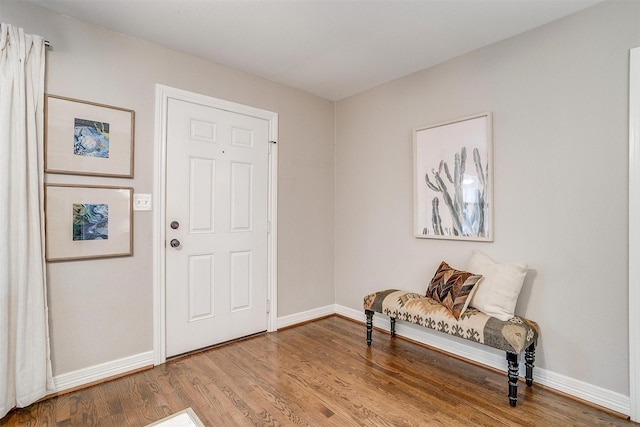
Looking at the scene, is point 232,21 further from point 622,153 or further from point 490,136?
point 622,153

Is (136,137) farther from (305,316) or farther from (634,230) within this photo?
(634,230)

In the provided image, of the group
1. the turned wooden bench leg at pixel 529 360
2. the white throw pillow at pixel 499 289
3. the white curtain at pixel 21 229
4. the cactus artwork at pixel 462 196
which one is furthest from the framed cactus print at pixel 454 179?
the white curtain at pixel 21 229

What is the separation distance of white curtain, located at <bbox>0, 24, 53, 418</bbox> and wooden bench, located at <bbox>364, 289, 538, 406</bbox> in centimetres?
238

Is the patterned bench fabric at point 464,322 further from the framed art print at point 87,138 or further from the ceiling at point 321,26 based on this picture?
the framed art print at point 87,138

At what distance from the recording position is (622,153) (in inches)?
75.9

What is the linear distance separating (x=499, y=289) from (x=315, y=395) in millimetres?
1444

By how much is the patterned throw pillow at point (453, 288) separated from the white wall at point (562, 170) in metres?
0.25

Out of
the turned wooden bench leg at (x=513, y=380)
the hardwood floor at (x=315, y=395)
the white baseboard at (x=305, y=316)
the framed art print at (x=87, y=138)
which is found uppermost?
the framed art print at (x=87, y=138)

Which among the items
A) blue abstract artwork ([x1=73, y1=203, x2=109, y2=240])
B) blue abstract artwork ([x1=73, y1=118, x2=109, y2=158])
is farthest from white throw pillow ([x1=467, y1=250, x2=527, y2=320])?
blue abstract artwork ([x1=73, y1=118, x2=109, y2=158])

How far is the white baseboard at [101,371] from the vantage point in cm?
212

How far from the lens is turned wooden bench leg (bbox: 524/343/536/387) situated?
2.15 meters

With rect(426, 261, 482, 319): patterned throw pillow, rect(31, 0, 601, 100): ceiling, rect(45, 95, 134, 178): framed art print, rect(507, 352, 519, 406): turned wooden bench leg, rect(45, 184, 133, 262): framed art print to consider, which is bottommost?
rect(507, 352, 519, 406): turned wooden bench leg

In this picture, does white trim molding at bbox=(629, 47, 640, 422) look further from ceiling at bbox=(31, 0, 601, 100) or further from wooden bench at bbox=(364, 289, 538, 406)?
ceiling at bbox=(31, 0, 601, 100)

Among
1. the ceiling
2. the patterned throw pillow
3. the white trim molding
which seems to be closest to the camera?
the white trim molding
